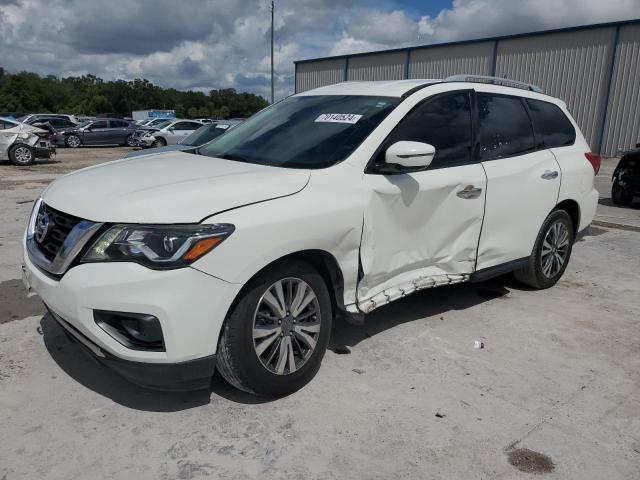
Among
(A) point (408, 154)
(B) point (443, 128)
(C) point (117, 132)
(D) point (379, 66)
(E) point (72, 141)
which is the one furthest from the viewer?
(D) point (379, 66)

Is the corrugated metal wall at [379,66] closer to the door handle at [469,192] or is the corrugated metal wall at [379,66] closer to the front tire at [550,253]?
the front tire at [550,253]

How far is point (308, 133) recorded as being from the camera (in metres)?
3.59

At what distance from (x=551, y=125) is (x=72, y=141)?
26.6 meters

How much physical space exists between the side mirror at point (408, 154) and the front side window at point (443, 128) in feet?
0.66

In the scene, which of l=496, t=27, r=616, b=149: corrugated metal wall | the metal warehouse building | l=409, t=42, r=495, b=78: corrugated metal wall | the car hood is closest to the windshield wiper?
the car hood

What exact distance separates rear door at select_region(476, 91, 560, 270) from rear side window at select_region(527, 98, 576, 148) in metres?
0.12

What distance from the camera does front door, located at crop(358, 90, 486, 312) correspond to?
331 cm

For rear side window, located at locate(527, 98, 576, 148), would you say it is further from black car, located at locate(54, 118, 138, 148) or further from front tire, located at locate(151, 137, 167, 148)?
black car, located at locate(54, 118, 138, 148)

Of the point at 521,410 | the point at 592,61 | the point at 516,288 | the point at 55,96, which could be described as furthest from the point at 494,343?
the point at 55,96

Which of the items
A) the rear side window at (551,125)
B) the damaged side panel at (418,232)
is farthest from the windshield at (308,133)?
the rear side window at (551,125)

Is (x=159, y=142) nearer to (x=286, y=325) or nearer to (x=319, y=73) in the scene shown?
(x=319, y=73)

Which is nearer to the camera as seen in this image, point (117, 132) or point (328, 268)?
point (328, 268)

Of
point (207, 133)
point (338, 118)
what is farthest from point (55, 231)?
point (207, 133)

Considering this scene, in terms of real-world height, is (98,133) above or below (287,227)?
below
